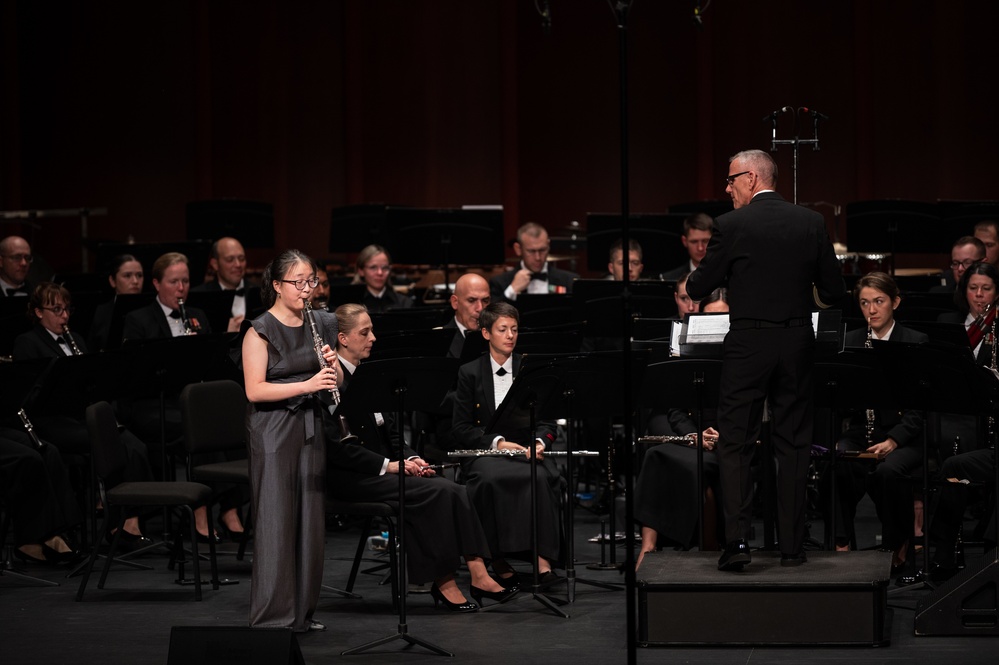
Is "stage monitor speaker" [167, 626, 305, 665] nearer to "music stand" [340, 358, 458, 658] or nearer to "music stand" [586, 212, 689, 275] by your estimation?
"music stand" [340, 358, 458, 658]

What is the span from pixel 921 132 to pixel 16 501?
32.5ft

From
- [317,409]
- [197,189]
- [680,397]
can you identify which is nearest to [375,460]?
[317,409]

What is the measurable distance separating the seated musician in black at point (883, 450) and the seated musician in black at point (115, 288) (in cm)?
433

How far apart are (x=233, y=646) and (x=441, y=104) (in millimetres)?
10075

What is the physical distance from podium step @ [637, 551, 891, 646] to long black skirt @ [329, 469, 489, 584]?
1046 millimetres

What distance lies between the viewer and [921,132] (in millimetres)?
13656

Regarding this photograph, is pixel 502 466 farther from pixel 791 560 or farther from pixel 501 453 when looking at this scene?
pixel 791 560

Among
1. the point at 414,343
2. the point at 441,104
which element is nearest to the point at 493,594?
the point at 414,343

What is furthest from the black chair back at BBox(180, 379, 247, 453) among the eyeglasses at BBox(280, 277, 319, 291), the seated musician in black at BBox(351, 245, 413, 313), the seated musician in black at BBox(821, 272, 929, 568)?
the seated musician in black at BBox(821, 272, 929, 568)

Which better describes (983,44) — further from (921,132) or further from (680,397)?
(680,397)

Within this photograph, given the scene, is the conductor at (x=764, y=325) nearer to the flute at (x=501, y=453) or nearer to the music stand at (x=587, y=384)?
the music stand at (x=587, y=384)

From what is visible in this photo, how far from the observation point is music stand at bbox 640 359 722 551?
6.15 m

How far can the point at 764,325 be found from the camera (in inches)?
208

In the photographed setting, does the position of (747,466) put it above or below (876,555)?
above
